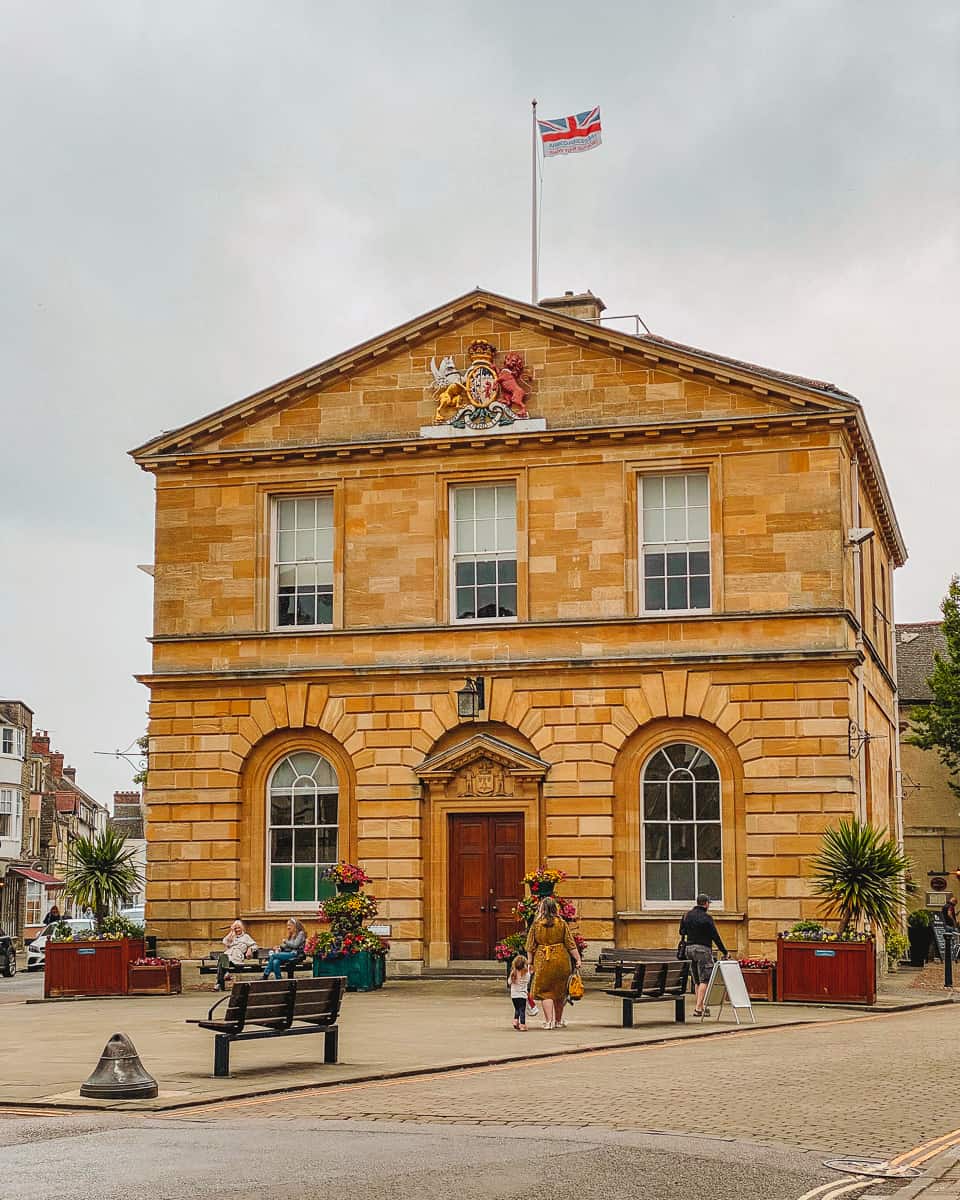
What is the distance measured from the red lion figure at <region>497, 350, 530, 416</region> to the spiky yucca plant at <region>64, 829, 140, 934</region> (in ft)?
32.5

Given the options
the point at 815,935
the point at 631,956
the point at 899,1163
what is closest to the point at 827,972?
the point at 815,935

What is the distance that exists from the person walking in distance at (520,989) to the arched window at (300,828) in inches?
405

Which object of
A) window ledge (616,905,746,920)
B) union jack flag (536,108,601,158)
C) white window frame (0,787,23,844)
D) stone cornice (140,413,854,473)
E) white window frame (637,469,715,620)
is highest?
union jack flag (536,108,601,158)

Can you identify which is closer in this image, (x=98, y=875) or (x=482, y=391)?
(x=98, y=875)

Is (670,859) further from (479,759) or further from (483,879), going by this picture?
(479,759)

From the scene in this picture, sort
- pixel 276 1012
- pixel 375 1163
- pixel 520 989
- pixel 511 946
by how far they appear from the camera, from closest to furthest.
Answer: pixel 375 1163 < pixel 276 1012 < pixel 520 989 < pixel 511 946

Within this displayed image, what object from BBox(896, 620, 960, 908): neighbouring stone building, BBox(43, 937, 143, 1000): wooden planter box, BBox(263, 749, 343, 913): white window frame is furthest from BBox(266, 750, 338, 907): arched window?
BBox(896, 620, 960, 908): neighbouring stone building

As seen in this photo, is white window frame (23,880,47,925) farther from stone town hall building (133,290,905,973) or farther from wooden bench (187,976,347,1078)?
wooden bench (187,976,347,1078)

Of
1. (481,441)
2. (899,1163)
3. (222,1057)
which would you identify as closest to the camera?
(899,1163)

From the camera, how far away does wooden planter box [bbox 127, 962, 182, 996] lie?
28422mm

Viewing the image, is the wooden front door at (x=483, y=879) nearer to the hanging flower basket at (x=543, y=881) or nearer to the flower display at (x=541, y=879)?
the flower display at (x=541, y=879)

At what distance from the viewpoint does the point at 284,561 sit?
32.0 m

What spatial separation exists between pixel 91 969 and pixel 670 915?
9.28m

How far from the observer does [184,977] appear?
30.2 m
